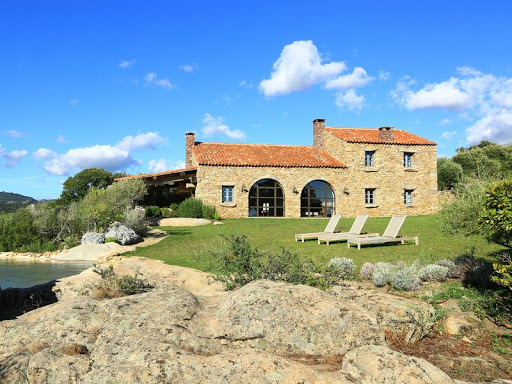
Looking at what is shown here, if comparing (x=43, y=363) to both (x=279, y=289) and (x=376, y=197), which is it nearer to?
(x=279, y=289)

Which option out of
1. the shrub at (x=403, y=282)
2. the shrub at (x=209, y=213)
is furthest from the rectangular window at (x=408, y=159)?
the shrub at (x=403, y=282)

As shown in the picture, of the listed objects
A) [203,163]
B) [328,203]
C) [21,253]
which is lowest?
[21,253]

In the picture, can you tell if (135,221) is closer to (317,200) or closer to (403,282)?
(403,282)

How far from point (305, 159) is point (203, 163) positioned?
23.6ft

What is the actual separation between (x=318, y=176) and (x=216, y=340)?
943 inches

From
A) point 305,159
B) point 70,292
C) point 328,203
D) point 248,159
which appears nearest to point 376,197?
point 328,203

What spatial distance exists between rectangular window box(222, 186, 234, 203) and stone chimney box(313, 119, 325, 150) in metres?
8.37

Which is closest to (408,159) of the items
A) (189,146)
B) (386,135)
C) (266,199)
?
(386,135)

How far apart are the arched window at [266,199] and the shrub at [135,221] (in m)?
9.45

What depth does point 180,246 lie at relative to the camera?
15.1 metres

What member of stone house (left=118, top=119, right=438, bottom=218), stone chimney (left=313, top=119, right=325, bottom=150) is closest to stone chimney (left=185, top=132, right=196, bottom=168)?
stone house (left=118, top=119, right=438, bottom=218)

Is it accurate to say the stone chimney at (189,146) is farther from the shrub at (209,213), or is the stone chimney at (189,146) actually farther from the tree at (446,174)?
the tree at (446,174)

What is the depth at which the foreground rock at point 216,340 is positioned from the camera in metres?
3.39

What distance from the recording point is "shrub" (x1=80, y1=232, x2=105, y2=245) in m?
16.6
